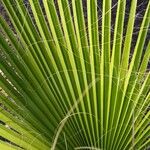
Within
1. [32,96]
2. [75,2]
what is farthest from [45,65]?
[75,2]

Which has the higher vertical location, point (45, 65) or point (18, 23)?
point (18, 23)

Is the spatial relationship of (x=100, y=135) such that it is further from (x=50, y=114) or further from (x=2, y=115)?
(x=2, y=115)

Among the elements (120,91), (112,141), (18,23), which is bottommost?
(112,141)

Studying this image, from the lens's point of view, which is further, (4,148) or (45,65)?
(45,65)

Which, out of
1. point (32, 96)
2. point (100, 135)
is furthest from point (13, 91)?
point (100, 135)

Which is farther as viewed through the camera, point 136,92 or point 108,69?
point 136,92

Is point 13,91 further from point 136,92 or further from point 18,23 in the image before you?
point 136,92
